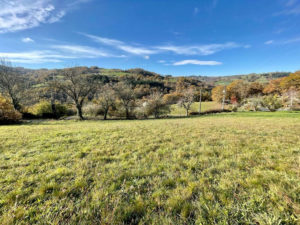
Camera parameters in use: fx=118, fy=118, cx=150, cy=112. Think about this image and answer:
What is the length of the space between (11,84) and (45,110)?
6.32 metres

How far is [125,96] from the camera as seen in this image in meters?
23.6

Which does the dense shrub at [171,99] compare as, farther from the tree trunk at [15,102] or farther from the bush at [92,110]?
the tree trunk at [15,102]

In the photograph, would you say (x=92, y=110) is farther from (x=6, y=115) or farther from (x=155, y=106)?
(x=155, y=106)

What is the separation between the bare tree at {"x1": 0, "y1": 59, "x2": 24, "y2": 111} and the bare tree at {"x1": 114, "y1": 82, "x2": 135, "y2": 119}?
17.1m

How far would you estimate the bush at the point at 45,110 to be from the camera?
23172mm

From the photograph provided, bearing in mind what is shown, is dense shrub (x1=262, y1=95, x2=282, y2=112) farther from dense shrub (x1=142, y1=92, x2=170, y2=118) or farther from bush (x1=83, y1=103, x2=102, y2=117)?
bush (x1=83, y1=103, x2=102, y2=117)

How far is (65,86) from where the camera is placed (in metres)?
19.5

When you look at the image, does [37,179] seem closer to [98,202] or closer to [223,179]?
[98,202]

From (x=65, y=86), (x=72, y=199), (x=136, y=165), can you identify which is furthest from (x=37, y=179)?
(x=65, y=86)

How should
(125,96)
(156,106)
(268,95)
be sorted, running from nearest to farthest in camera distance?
(125,96) < (156,106) < (268,95)

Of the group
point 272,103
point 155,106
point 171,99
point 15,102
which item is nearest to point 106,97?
point 155,106

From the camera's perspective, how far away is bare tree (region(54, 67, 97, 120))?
19358 mm

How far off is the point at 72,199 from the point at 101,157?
69.0 inches

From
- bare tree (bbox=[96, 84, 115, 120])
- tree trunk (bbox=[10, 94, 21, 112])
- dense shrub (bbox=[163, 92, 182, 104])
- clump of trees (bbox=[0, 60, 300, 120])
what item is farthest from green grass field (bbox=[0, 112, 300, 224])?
tree trunk (bbox=[10, 94, 21, 112])
